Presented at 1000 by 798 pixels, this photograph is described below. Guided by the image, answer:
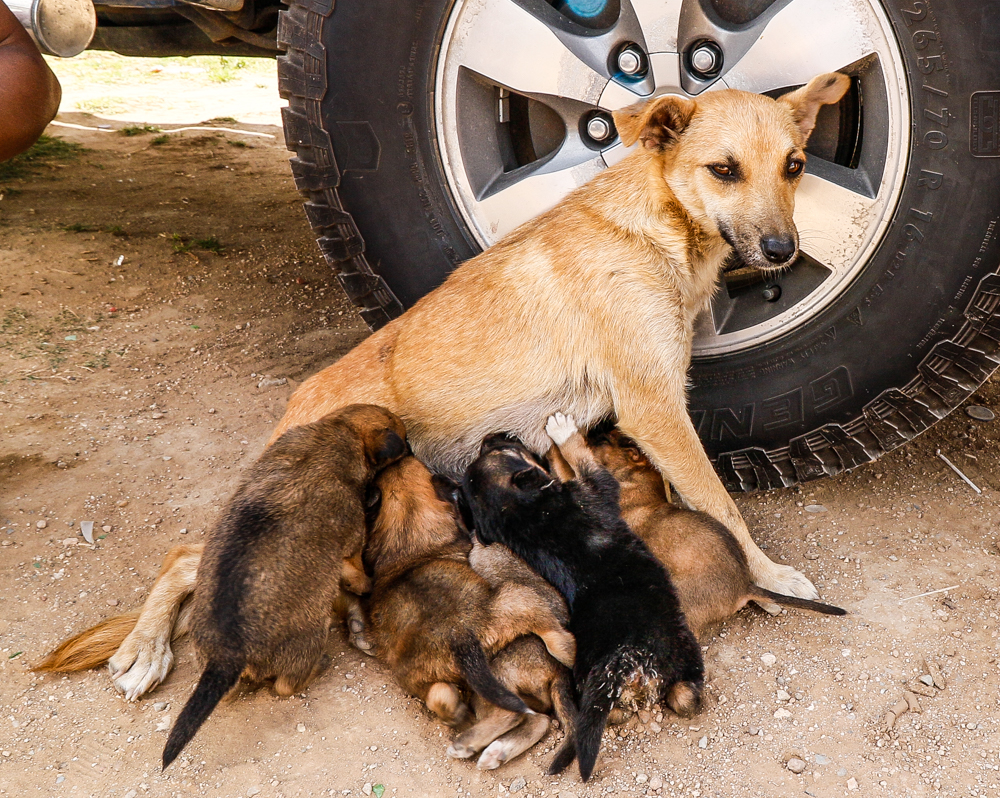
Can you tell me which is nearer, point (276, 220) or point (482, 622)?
point (482, 622)

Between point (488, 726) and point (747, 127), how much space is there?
2405 mm

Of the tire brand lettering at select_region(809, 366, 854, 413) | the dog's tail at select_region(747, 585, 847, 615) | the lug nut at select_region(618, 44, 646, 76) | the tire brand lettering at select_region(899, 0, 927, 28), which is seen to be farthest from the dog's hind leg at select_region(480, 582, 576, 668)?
the tire brand lettering at select_region(899, 0, 927, 28)

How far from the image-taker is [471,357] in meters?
3.70

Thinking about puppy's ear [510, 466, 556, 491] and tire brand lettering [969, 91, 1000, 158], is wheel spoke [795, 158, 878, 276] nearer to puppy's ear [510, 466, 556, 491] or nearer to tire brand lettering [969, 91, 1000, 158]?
tire brand lettering [969, 91, 1000, 158]

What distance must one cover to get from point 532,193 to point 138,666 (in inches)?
101

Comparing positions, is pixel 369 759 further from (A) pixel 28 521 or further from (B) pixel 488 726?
(A) pixel 28 521

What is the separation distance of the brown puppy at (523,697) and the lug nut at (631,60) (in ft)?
7.07

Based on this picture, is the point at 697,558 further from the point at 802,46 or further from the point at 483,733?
the point at 802,46

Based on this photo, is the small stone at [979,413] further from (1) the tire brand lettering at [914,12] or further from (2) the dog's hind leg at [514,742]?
(2) the dog's hind leg at [514,742]

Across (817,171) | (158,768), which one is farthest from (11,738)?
(817,171)

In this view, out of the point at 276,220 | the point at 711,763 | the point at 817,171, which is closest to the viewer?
the point at 711,763

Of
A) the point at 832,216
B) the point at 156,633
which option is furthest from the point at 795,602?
the point at 156,633

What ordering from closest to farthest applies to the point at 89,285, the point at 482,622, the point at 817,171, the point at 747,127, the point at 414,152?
the point at 482,622 < the point at 747,127 < the point at 817,171 < the point at 414,152 < the point at 89,285

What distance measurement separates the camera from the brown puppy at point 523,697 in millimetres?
2732
